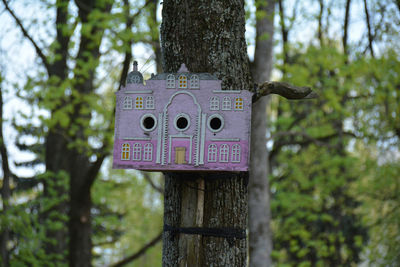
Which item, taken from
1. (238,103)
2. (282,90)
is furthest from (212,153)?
(282,90)

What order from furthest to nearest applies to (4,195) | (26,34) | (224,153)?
(26,34) → (4,195) → (224,153)

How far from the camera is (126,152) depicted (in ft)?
9.38

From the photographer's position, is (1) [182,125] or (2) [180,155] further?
(1) [182,125]

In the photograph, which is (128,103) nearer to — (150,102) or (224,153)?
(150,102)

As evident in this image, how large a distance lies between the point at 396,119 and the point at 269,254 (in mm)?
3848

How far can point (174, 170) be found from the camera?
2818mm

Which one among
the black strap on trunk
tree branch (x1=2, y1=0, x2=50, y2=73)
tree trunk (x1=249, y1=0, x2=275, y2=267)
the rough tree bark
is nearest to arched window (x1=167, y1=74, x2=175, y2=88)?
the black strap on trunk

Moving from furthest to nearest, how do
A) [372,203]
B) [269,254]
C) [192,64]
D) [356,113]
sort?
[372,203] < [356,113] < [269,254] < [192,64]

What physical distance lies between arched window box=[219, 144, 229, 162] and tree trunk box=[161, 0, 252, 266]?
0.19 meters

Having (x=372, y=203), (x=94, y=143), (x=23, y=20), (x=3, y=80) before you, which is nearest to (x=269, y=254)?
(x=94, y=143)

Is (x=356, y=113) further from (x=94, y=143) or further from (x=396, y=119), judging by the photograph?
(x=94, y=143)

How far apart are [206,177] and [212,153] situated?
237mm

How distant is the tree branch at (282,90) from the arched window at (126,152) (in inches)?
35.3

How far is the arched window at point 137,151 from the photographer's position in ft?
9.30
